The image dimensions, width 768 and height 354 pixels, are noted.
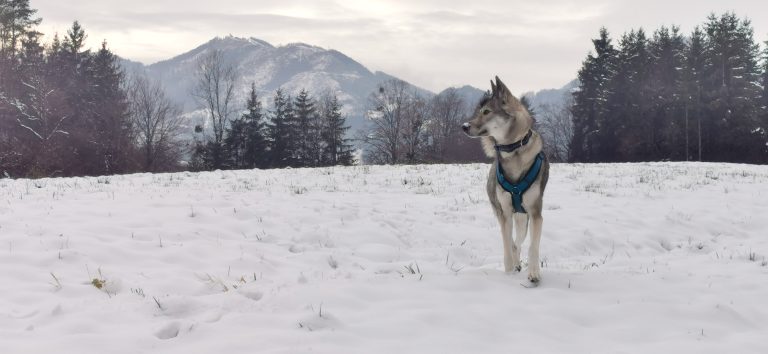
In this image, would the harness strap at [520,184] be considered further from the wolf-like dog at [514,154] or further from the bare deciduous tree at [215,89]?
the bare deciduous tree at [215,89]

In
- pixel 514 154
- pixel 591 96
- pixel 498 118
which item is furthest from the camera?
pixel 591 96

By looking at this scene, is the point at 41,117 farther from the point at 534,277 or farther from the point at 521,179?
the point at 534,277

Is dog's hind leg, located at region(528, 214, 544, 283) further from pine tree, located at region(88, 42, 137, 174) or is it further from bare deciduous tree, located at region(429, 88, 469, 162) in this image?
bare deciduous tree, located at region(429, 88, 469, 162)

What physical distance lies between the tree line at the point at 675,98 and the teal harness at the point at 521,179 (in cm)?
4732

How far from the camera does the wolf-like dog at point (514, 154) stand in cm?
499

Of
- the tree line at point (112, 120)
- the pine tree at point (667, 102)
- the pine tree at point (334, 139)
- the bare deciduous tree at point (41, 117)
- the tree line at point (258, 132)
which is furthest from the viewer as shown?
the pine tree at point (334, 139)

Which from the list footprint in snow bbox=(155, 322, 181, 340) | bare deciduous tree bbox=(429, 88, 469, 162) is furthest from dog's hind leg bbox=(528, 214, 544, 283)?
bare deciduous tree bbox=(429, 88, 469, 162)

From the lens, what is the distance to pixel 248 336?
358 centimetres

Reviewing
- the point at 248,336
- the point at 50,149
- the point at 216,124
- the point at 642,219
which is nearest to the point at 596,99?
the point at 216,124

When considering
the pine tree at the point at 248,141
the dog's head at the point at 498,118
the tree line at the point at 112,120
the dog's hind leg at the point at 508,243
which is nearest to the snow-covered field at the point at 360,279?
the dog's hind leg at the point at 508,243

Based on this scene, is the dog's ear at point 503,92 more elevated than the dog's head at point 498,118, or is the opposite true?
the dog's ear at point 503,92

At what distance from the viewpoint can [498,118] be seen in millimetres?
4977

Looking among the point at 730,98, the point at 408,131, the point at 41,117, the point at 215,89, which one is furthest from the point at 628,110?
the point at 41,117

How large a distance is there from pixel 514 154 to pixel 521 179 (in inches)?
11.6
